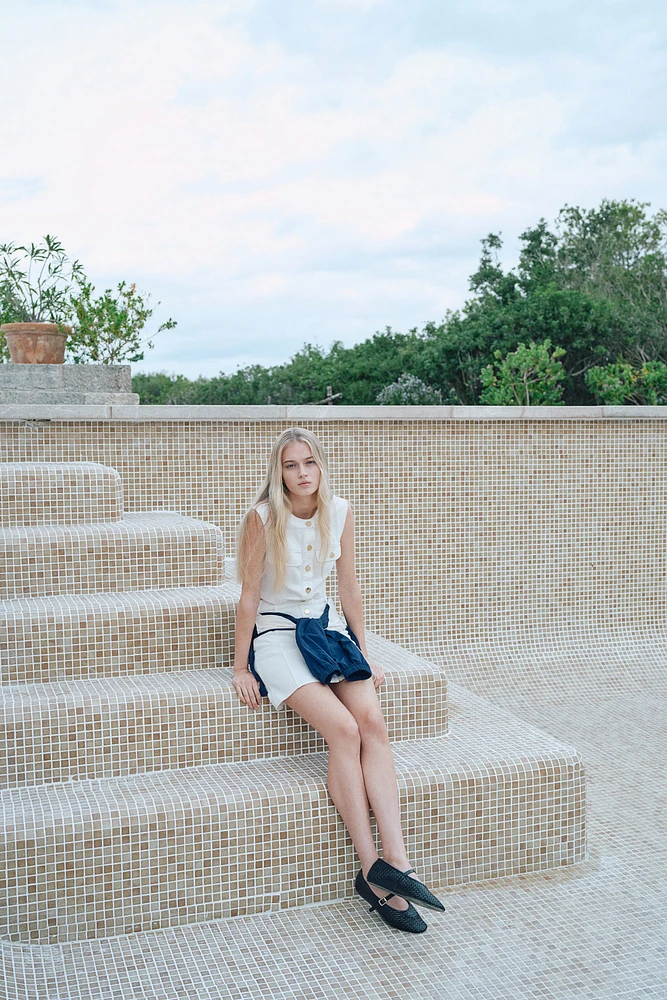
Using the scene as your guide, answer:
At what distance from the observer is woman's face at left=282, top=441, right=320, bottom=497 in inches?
115

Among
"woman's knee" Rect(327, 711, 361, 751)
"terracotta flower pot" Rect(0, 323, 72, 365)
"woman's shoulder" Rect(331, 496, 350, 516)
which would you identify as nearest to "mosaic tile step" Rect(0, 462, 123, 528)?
"woman's shoulder" Rect(331, 496, 350, 516)

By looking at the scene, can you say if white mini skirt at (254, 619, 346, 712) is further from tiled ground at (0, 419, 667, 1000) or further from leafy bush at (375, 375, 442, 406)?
leafy bush at (375, 375, 442, 406)

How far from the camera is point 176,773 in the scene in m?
2.70

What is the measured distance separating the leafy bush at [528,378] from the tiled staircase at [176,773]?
47.5ft

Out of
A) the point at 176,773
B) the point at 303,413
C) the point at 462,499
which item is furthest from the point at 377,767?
the point at 462,499

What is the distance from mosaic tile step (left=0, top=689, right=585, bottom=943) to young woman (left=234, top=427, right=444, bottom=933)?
0.16m

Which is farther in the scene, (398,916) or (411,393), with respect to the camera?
(411,393)

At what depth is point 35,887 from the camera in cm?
231

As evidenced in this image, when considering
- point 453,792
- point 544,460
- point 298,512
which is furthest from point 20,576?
point 544,460

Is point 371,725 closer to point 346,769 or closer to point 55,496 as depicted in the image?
point 346,769

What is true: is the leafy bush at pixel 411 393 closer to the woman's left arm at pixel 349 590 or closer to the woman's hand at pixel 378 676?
the woman's left arm at pixel 349 590

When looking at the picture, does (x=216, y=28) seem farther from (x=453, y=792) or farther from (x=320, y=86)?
(x=453, y=792)

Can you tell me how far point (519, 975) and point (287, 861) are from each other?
0.68 meters

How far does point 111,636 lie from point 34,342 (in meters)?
5.01
